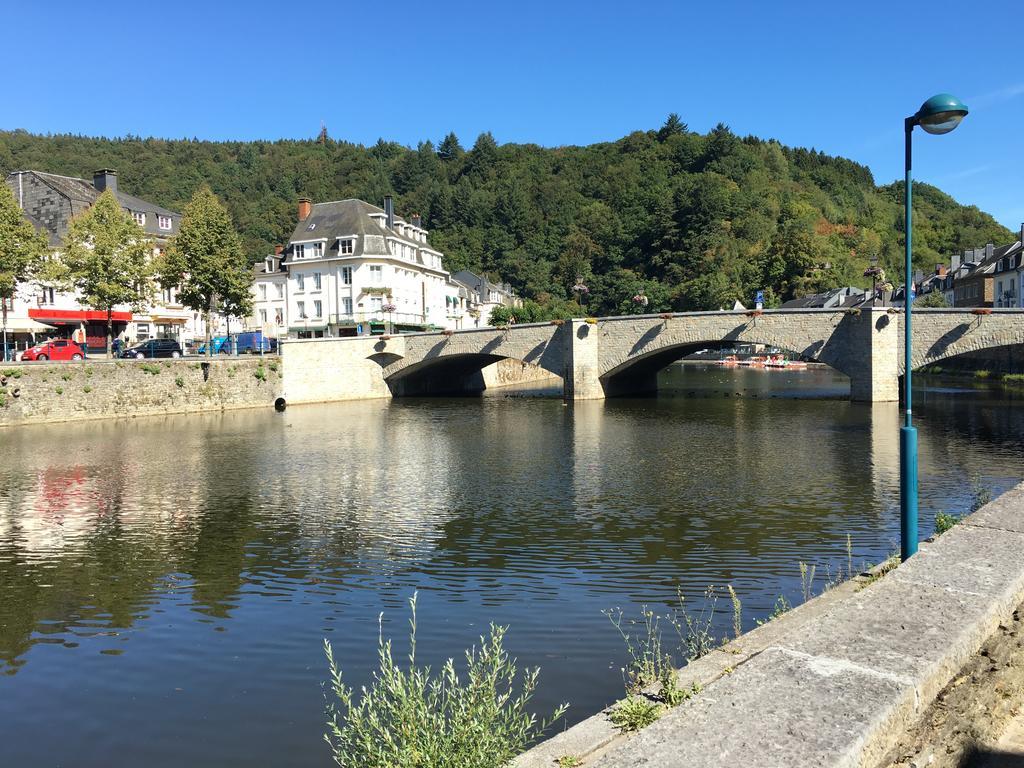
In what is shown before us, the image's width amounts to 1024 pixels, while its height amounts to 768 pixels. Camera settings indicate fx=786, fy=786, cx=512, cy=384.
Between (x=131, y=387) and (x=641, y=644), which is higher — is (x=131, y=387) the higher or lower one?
the higher one

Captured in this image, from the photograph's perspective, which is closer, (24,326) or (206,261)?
(206,261)

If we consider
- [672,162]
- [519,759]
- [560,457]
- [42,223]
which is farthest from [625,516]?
[672,162]

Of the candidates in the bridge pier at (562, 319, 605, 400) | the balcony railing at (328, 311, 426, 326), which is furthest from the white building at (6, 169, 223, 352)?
the bridge pier at (562, 319, 605, 400)

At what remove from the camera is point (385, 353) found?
2003 inches

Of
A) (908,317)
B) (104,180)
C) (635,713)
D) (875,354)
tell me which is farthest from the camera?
(104,180)

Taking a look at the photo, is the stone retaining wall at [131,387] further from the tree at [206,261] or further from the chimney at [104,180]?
the chimney at [104,180]

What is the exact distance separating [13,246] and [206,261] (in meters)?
10.1

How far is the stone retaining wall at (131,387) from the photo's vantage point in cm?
3453

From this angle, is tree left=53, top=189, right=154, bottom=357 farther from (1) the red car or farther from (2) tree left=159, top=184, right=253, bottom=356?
(2) tree left=159, top=184, right=253, bottom=356

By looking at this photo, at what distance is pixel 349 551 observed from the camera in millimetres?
13883

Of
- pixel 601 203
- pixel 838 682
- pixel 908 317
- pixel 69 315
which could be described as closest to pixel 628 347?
pixel 69 315

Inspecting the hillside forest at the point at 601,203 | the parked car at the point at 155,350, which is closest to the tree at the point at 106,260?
the parked car at the point at 155,350

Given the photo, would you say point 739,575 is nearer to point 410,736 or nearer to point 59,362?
point 410,736

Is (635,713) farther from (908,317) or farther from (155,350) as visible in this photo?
(155,350)
